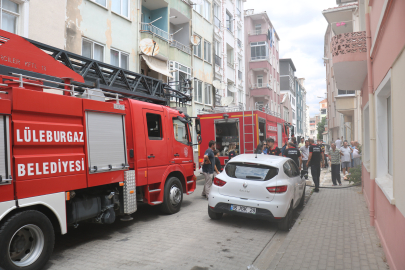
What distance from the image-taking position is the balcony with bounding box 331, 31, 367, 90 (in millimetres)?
7836

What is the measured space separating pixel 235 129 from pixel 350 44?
686 cm

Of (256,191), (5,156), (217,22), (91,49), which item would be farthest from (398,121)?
(217,22)

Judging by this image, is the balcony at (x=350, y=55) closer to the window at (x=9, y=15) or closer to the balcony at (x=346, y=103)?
the window at (x=9, y=15)

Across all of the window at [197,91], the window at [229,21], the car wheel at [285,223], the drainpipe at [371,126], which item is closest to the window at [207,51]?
the window at [197,91]

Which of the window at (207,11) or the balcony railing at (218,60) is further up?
the window at (207,11)

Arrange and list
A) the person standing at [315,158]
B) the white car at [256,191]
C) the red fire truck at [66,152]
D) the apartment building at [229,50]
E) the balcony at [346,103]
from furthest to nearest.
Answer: the apartment building at [229,50] < the balcony at [346,103] < the person standing at [315,158] < the white car at [256,191] < the red fire truck at [66,152]

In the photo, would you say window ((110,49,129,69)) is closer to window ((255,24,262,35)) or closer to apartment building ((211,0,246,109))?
apartment building ((211,0,246,109))

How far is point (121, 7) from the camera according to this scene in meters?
14.7

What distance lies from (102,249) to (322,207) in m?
6.16

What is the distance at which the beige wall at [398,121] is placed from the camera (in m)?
3.63

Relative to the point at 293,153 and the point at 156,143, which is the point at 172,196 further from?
the point at 293,153

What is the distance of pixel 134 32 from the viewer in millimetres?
15469

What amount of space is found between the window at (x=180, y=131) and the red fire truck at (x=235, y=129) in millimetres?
4172

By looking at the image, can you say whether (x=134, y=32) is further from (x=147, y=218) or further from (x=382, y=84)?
(x=382, y=84)
